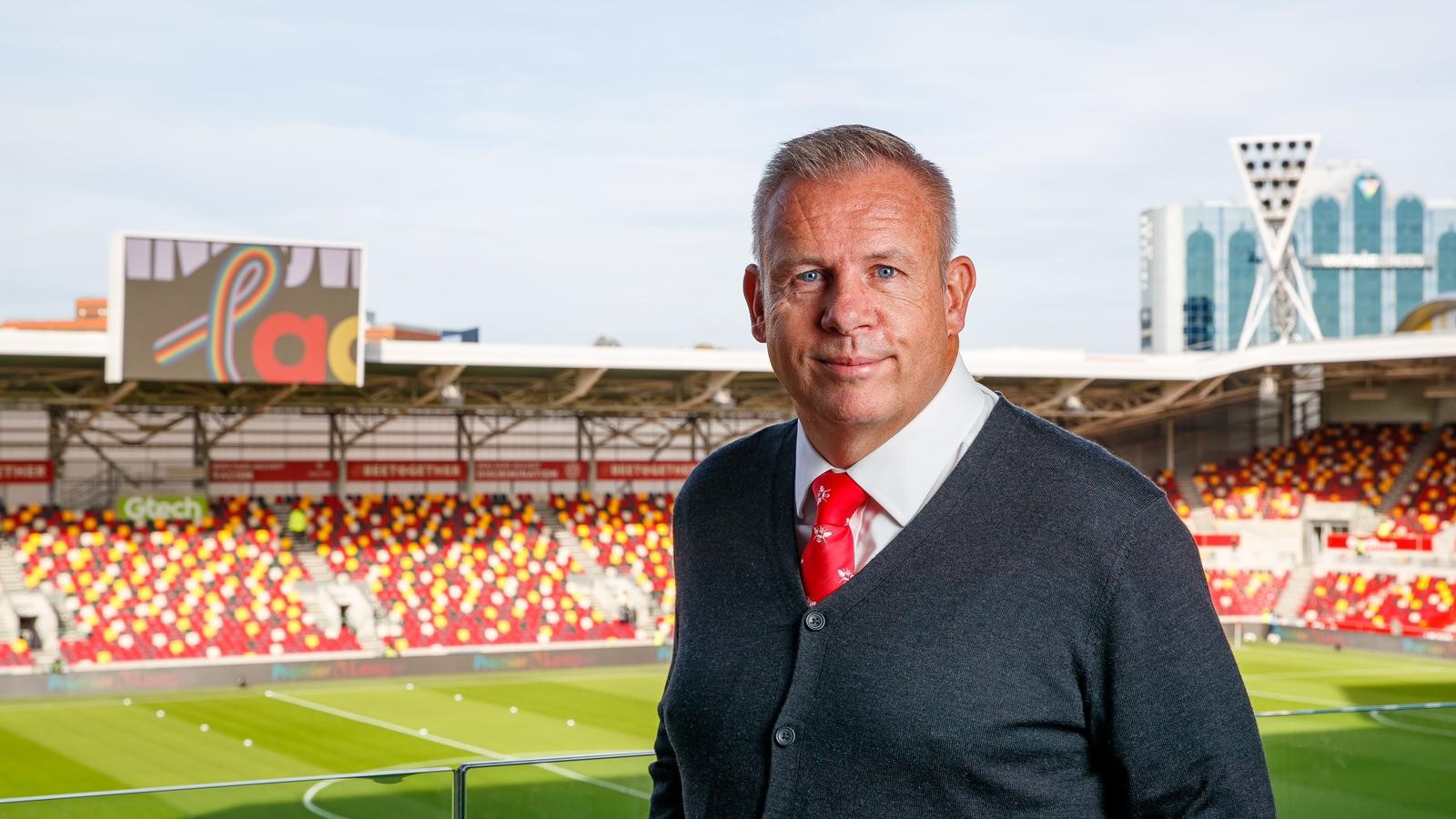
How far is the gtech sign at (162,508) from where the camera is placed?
31172 mm

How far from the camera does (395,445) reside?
3534cm

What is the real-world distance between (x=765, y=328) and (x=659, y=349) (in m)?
29.5

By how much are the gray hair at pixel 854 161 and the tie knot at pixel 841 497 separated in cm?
32

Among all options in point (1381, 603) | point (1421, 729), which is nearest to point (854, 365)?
point (1421, 729)

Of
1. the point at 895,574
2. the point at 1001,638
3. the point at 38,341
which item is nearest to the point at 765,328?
the point at 895,574

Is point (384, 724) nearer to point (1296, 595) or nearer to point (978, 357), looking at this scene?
point (978, 357)

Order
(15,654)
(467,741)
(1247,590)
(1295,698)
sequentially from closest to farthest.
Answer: (467,741) < (1295,698) < (15,654) < (1247,590)

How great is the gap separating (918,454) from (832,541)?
0.54 feet

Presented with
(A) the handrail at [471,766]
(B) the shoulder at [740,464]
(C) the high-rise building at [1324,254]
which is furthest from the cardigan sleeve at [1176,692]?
(C) the high-rise building at [1324,254]

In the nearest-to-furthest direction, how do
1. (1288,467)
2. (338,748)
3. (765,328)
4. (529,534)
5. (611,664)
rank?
(765,328)
(338,748)
(611,664)
(529,534)
(1288,467)

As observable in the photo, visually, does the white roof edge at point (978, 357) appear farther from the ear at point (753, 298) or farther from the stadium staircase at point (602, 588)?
the ear at point (753, 298)

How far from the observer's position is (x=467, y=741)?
2136 cm

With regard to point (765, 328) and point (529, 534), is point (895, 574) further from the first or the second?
point (529, 534)

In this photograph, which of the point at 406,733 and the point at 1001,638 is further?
the point at 406,733
